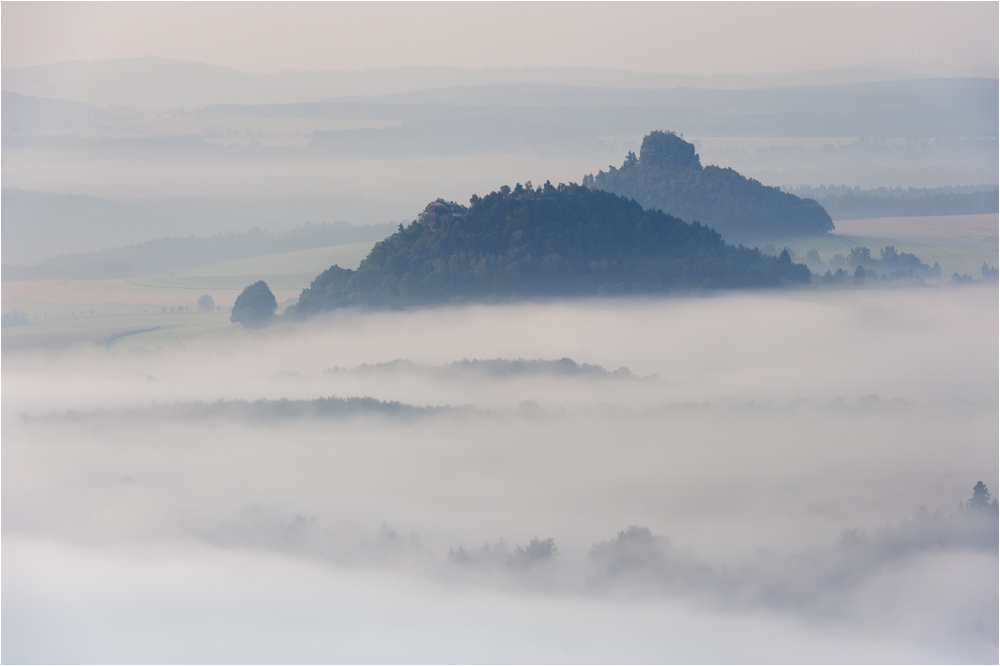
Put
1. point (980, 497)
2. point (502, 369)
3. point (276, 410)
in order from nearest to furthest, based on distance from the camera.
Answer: point (980, 497), point (276, 410), point (502, 369)

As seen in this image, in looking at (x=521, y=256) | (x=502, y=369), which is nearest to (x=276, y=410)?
(x=502, y=369)

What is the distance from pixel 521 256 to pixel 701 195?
1339 inches

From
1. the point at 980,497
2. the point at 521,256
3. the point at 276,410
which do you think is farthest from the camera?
the point at 276,410

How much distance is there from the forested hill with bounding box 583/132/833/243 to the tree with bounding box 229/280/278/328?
32.9 metres

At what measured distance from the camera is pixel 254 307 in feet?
315

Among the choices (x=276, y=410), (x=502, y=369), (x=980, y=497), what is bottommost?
(x=980, y=497)

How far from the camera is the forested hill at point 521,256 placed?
8600 cm

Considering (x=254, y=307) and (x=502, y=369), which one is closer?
(x=254, y=307)

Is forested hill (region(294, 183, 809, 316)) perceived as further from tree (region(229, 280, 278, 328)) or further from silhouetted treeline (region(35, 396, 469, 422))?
silhouetted treeline (region(35, 396, 469, 422))

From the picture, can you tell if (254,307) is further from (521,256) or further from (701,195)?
(701,195)

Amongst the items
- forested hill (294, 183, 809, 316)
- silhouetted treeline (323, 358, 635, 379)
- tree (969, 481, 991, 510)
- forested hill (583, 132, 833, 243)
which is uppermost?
forested hill (583, 132, 833, 243)

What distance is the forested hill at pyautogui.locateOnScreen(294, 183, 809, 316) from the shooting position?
282 feet

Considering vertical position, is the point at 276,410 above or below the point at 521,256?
below

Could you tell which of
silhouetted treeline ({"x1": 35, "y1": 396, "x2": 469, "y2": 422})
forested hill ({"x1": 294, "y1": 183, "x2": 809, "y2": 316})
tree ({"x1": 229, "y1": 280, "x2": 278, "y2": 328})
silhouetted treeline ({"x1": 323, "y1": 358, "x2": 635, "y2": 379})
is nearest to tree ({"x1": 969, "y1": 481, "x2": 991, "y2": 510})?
forested hill ({"x1": 294, "y1": 183, "x2": 809, "y2": 316})
